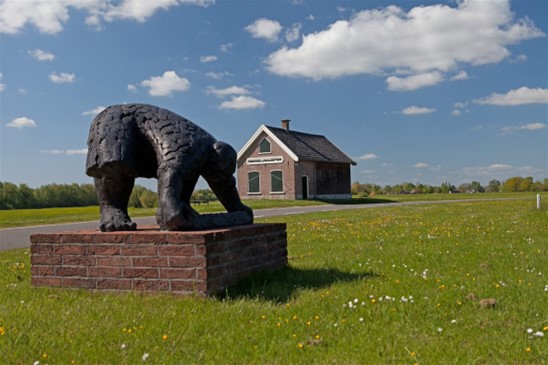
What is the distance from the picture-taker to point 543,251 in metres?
8.30

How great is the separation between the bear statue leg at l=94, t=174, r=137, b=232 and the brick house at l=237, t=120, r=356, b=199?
31.5 meters

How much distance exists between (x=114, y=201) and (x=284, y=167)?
106ft

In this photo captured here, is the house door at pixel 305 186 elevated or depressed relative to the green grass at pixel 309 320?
elevated

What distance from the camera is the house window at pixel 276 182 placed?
38.4 m

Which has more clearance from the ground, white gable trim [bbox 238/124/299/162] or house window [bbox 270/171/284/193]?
white gable trim [bbox 238/124/299/162]

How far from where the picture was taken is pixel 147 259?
17.3 ft

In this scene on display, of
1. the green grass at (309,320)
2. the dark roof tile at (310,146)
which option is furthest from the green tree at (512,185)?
the green grass at (309,320)

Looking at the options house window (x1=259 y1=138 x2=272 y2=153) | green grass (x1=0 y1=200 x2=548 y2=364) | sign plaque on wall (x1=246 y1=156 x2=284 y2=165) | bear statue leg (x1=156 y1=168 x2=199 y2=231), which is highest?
house window (x1=259 y1=138 x2=272 y2=153)

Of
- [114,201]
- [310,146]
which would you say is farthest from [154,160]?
[310,146]

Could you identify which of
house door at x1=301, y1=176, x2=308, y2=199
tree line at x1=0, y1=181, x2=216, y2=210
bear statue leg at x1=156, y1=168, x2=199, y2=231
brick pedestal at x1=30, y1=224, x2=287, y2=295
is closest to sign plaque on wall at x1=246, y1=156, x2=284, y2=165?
house door at x1=301, y1=176, x2=308, y2=199

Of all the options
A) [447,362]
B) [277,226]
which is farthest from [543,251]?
[447,362]

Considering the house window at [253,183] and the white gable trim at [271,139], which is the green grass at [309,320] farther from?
the house window at [253,183]

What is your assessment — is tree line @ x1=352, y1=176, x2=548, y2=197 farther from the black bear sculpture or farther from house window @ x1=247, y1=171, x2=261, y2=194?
the black bear sculpture

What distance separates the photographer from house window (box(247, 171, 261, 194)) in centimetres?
3959
